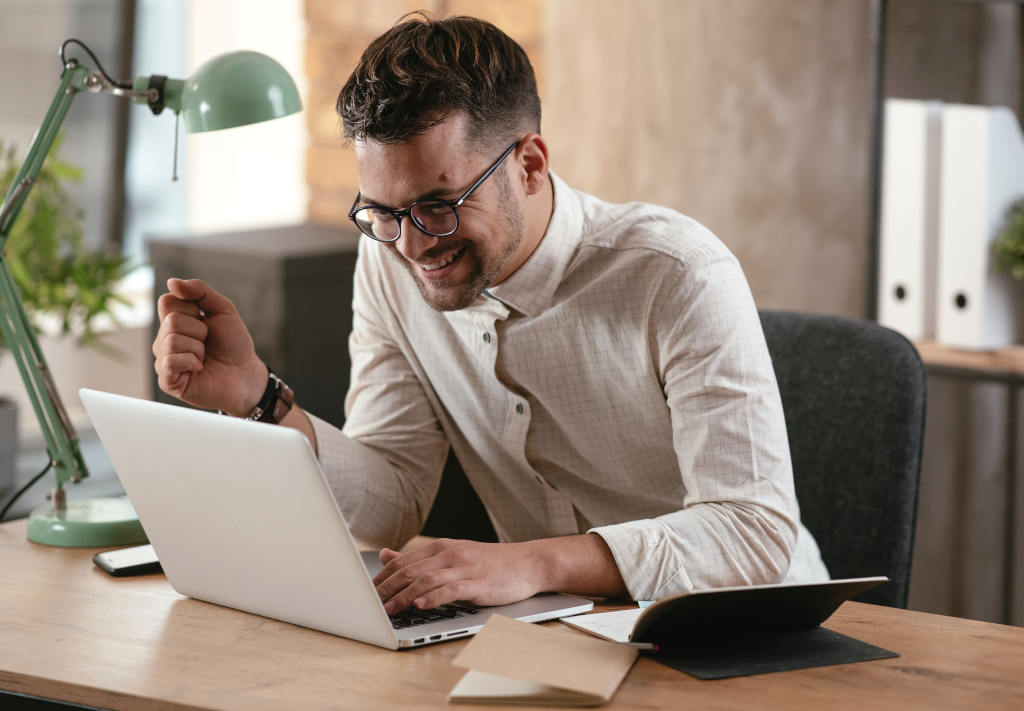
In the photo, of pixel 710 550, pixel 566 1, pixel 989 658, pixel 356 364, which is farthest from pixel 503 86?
pixel 566 1

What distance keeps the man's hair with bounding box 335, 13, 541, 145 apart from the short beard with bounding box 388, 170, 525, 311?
71 mm

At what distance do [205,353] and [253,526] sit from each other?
0.39 meters

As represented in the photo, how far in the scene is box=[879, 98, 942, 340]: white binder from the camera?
2.26 metres

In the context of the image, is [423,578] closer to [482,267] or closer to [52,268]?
[482,267]

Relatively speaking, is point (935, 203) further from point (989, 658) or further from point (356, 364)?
point (989, 658)

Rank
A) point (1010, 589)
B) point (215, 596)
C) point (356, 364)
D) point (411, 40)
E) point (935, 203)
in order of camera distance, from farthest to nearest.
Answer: point (1010, 589), point (935, 203), point (356, 364), point (411, 40), point (215, 596)

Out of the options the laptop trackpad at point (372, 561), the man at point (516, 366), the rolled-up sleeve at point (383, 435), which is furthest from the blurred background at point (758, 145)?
the laptop trackpad at point (372, 561)

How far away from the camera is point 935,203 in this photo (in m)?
2.28

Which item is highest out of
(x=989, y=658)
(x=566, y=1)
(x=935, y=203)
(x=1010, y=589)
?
(x=566, y=1)

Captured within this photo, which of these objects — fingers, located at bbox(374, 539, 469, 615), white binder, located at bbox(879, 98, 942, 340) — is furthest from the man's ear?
white binder, located at bbox(879, 98, 942, 340)

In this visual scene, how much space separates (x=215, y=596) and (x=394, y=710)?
1.09ft

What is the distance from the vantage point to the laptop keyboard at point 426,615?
1.18m

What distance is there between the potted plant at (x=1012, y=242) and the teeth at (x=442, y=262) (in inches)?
44.5

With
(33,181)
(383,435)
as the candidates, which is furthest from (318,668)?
(33,181)
